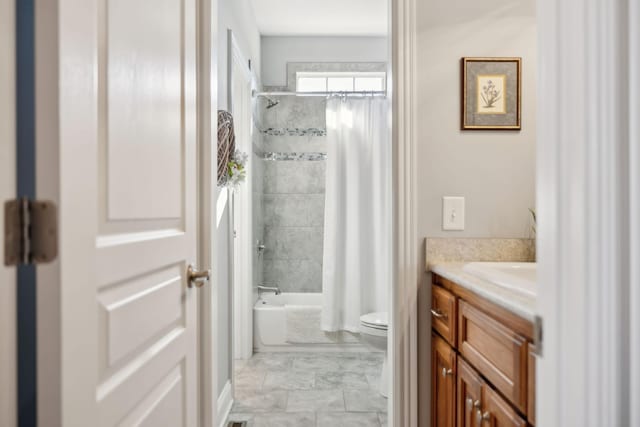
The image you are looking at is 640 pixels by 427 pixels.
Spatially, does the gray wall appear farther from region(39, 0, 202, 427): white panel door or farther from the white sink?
region(39, 0, 202, 427): white panel door

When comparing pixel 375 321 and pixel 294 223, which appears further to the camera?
pixel 294 223

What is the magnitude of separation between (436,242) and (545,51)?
1139 millimetres

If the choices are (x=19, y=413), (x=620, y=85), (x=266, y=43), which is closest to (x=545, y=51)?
(x=620, y=85)

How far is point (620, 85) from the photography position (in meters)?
0.51

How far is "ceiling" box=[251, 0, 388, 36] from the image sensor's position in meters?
3.63

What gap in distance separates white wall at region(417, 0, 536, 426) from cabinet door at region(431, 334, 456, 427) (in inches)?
1.9

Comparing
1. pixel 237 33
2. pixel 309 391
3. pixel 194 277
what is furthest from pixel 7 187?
pixel 237 33

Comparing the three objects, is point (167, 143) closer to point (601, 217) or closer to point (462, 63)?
point (601, 217)

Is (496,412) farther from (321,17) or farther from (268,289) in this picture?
(321,17)

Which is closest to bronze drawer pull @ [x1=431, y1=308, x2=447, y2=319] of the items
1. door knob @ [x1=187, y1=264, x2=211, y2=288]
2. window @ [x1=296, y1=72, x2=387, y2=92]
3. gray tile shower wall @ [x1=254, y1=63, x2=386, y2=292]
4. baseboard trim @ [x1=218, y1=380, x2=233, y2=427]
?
door knob @ [x1=187, y1=264, x2=211, y2=288]

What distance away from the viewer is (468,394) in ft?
4.34

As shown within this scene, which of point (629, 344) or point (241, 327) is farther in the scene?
point (241, 327)

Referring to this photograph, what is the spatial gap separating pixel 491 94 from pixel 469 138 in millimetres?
185

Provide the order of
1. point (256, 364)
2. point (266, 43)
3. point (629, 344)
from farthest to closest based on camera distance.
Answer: point (266, 43)
point (256, 364)
point (629, 344)
